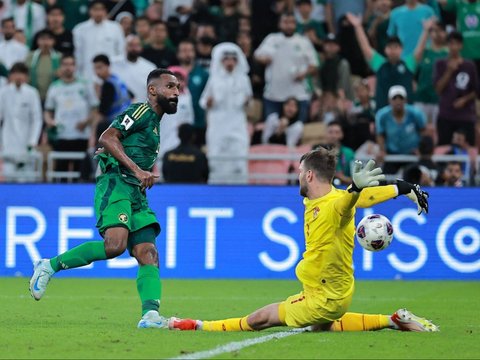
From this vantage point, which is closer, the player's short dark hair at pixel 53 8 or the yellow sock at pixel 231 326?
the yellow sock at pixel 231 326

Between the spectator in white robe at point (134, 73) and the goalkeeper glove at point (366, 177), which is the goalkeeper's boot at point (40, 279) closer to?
the goalkeeper glove at point (366, 177)

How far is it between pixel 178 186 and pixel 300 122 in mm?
3647

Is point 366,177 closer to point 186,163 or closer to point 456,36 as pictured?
point 186,163

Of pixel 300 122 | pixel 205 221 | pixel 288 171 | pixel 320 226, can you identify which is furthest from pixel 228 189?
pixel 320 226

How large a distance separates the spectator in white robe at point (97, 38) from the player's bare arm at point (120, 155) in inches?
397

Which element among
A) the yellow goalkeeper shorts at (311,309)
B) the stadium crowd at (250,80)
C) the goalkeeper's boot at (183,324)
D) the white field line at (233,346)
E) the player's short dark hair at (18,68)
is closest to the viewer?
the white field line at (233,346)

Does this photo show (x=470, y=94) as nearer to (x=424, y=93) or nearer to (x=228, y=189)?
(x=424, y=93)

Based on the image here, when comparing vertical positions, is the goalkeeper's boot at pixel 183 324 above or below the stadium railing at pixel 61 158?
below

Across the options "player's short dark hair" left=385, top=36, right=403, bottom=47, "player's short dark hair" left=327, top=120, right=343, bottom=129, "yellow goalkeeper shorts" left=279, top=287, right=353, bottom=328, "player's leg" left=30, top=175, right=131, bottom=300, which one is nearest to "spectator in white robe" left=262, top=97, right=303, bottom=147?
"player's short dark hair" left=327, top=120, right=343, bottom=129

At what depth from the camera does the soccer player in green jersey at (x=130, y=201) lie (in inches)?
389

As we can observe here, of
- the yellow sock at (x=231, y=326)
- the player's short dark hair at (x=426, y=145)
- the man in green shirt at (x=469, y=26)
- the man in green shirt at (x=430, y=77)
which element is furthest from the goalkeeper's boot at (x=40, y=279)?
the man in green shirt at (x=469, y=26)

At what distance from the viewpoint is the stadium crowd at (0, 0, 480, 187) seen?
18531mm

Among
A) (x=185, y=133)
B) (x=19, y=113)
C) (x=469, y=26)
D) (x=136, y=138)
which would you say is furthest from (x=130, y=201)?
(x=469, y=26)

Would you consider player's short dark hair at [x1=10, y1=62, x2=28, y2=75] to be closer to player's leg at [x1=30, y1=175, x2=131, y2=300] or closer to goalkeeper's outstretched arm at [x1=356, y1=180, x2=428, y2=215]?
player's leg at [x1=30, y1=175, x2=131, y2=300]
